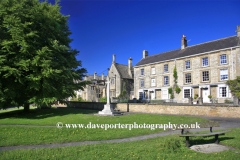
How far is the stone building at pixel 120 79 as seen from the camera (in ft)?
151

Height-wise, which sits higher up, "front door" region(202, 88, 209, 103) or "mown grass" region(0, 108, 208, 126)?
"front door" region(202, 88, 209, 103)

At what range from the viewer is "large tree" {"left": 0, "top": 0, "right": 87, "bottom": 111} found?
17422 mm

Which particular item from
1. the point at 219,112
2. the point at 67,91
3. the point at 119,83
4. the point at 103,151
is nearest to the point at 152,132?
the point at 103,151

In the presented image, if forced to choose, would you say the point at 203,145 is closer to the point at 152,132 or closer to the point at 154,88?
the point at 152,132

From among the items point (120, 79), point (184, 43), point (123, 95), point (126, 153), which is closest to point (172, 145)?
point (126, 153)

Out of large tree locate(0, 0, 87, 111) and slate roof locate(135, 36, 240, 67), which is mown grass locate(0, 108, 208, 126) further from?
slate roof locate(135, 36, 240, 67)

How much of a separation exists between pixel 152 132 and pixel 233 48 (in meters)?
25.5

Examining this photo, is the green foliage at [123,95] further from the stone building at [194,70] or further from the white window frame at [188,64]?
the white window frame at [188,64]

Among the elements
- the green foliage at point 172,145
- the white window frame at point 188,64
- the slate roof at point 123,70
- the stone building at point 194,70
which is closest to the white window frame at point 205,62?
the stone building at point 194,70

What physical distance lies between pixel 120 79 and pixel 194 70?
63.7 feet

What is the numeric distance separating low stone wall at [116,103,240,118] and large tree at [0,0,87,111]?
9755mm

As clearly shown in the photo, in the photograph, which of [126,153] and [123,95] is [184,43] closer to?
[123,95]

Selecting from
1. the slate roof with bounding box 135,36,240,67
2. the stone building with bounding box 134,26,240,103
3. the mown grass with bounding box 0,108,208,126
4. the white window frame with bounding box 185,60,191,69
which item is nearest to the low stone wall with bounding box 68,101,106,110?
the stone building with bounding box 134,26,240,103

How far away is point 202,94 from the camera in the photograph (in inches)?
1226
